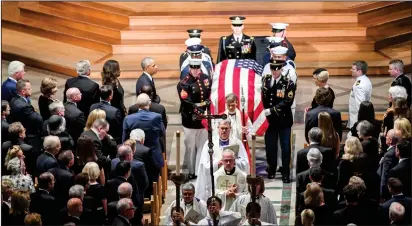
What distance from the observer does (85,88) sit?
19.1 m

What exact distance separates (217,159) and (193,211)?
1928mm

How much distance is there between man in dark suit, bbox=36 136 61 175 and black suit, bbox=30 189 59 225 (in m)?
0.77

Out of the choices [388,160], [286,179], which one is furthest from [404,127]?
[286,179]

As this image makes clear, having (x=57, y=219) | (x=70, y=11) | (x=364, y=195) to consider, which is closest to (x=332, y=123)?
(x=364, y=195)

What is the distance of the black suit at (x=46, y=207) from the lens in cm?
1584

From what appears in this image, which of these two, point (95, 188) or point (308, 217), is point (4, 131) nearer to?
point (95, 188)

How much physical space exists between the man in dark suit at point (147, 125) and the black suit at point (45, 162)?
63.3 inches

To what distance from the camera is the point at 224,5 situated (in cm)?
2547

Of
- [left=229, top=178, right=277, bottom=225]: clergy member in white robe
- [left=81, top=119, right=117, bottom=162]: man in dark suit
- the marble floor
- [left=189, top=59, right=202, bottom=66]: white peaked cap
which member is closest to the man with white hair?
[left=81, top=119, right=117, bottom=162]: man in dark suit

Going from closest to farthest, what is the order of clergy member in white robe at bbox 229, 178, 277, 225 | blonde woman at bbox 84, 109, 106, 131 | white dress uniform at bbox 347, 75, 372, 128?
clergy member in white robe at bbox 229, 178, 277, 225 → blonde woman at bbox 84, 109, 106, 131 → white dress uniform at bbox 347, 75, 372, 128

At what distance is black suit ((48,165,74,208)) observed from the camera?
16109mm

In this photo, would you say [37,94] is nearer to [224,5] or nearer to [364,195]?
[224,5]

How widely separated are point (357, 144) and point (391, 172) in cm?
58

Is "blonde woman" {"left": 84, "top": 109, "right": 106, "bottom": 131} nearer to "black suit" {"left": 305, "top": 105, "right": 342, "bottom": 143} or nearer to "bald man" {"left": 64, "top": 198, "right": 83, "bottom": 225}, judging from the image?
"bald man" {"left": 64, "top": 198, "right": 83, "bottom": 225}
